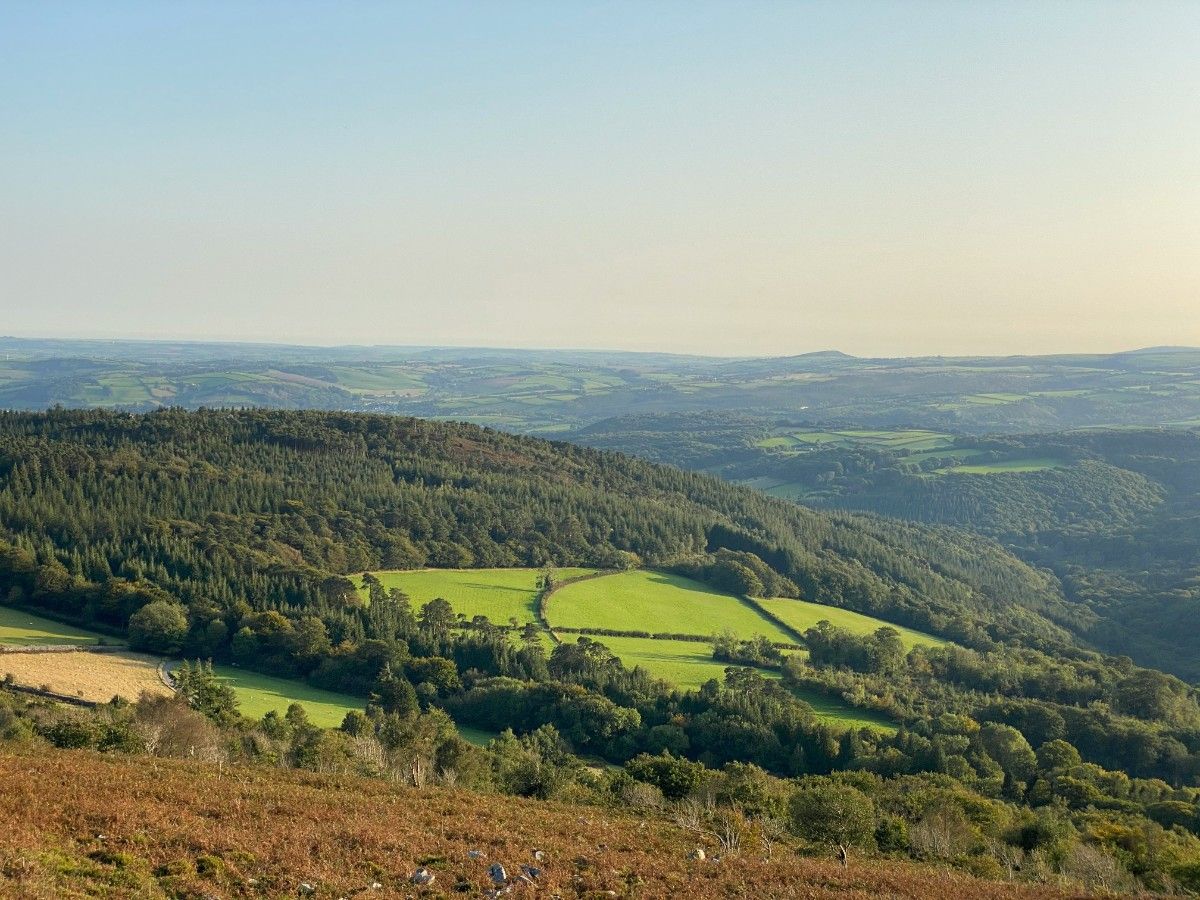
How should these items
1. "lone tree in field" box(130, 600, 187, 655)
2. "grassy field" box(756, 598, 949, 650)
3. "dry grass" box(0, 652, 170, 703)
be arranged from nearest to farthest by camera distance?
"dry grass" box(0, 652, 170, 703) < "lone tree in field" box(130, 600, 187, 655) < "grassy field" box(756, 598, 949, 650)

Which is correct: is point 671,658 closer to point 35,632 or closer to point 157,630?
point 157,630

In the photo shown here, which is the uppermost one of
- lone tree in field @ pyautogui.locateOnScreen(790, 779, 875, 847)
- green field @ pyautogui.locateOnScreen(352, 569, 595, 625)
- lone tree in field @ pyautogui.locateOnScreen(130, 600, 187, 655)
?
lone tree in field @ pyautogui.locateOnScreen(790, 779, 875, 847)

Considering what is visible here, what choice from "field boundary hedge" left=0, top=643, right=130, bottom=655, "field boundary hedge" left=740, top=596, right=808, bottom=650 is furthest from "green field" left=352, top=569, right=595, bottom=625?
"field boundary hedge" left=0, top=643, right=130, bottom=655

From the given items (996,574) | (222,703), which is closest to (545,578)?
(222,703)

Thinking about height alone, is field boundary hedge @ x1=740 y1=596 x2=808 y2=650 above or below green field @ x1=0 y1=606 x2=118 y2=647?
below

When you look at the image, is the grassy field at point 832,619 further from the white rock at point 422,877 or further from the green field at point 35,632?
the white rock at point 422,877

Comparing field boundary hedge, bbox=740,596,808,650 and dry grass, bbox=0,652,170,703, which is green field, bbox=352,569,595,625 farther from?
dry grass, bbox=0,652,170,703

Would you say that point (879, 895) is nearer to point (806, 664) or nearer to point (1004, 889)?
point (1004, 889)
